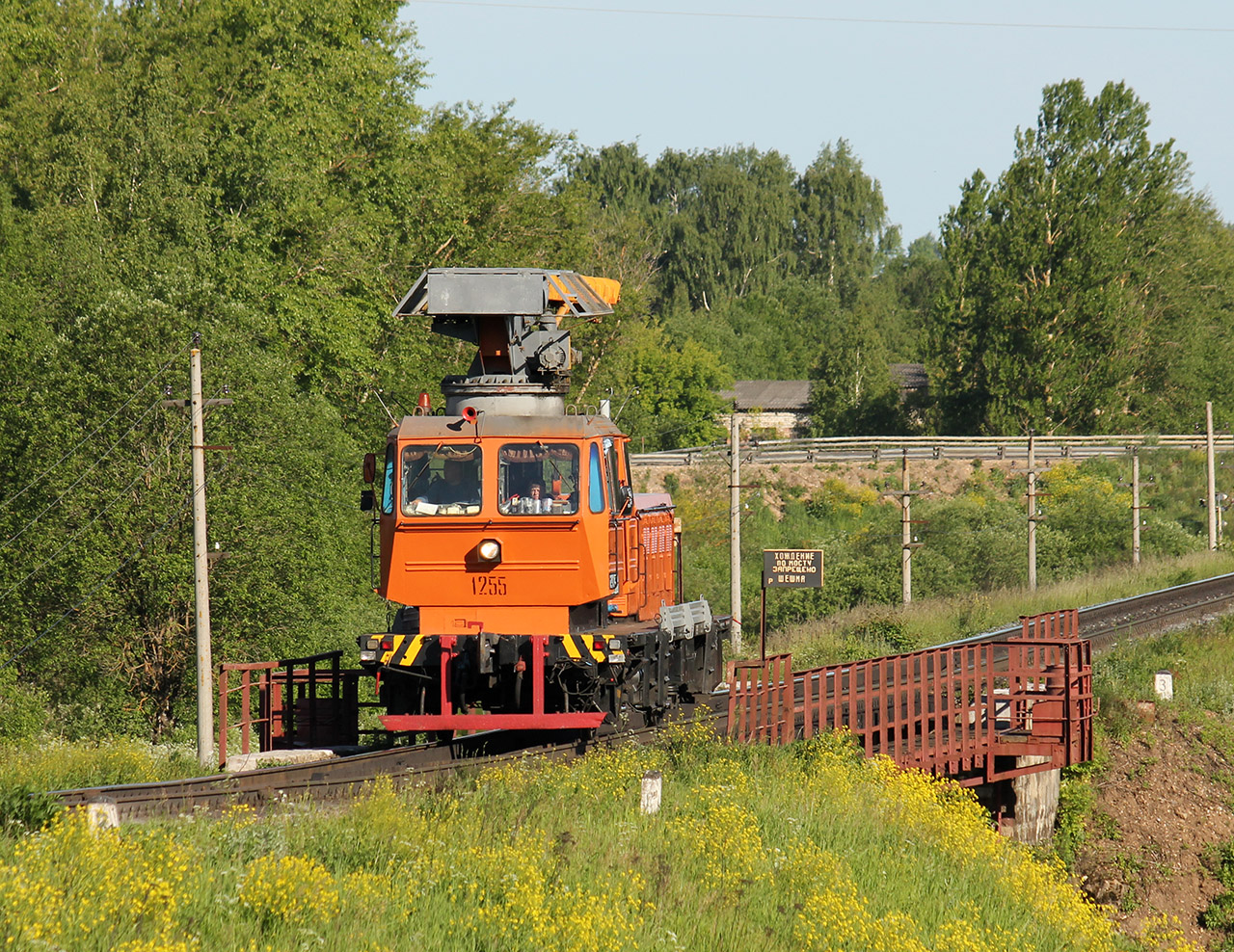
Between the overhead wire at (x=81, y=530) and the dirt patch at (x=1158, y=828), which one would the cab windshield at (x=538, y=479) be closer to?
the dirt patch at (x=1158, y=828)

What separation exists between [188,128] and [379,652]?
26781 mm

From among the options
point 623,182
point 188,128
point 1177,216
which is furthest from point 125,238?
point 623,182

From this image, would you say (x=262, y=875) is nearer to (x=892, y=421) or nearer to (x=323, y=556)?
(x=323, y=556)

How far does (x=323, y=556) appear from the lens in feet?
109

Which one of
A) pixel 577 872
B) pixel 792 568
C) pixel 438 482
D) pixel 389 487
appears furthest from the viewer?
pixel 792 568

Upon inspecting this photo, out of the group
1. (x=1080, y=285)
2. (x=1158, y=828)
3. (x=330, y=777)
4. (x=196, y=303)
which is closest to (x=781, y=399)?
(x=1080, y=285)

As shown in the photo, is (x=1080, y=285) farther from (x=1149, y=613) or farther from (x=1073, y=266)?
(x=1149, y=613)

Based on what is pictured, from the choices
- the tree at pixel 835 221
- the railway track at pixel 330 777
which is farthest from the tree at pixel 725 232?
the railway track at pixel 330 777

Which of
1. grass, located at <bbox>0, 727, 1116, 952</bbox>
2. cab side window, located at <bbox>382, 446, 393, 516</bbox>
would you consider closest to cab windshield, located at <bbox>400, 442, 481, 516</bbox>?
cab side window, located at <bbox>382, 446, 393, 516</bbox>

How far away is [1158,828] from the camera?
19719 millimetres

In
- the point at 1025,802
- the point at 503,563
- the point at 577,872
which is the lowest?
the point at 1025,802

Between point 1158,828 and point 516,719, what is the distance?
9740mm

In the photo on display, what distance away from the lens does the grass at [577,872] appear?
916cm

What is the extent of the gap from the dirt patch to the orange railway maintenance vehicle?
6.91m
